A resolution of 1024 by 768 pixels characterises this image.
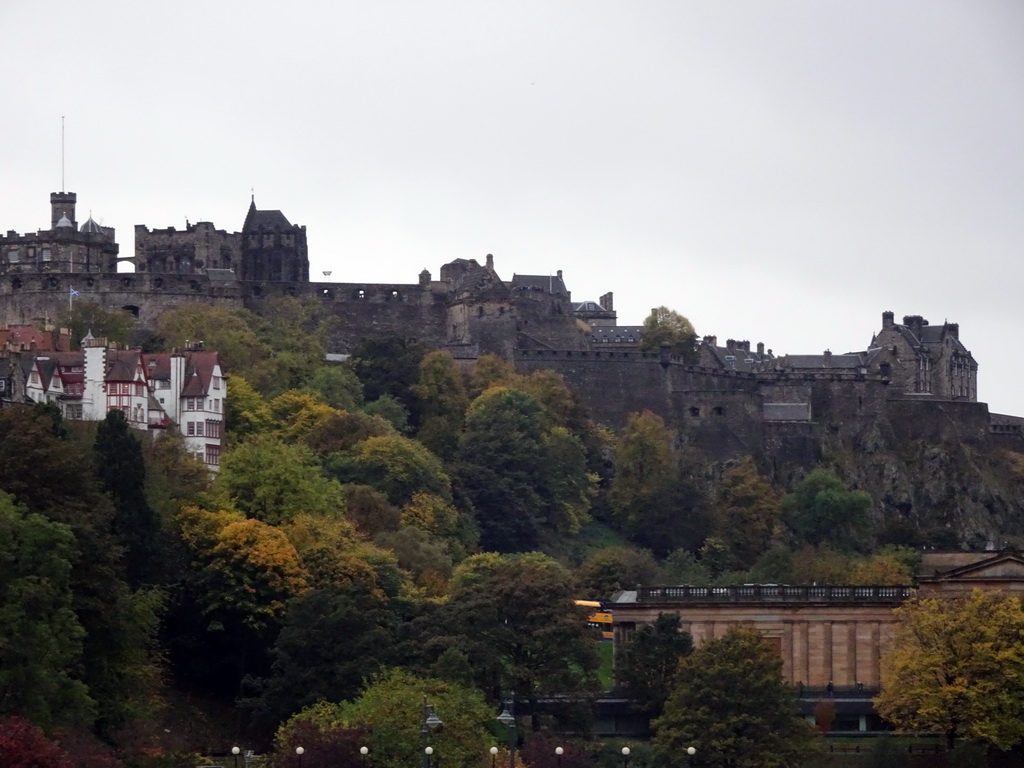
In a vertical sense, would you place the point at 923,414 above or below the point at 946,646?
above

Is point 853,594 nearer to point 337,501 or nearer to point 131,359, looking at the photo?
point 337,501

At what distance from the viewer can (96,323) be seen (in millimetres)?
130375

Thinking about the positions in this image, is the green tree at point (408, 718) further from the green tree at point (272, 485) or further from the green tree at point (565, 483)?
the green tree at point (565, 483)

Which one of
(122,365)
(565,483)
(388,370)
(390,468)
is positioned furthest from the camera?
(388,370)

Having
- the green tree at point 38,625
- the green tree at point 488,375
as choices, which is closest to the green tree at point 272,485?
the green tree at point 38,625

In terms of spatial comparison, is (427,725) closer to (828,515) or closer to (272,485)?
(272,485)

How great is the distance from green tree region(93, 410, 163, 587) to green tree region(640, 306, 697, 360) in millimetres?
63275

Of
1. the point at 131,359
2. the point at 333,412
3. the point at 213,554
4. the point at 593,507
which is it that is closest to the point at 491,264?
the point at 593,507

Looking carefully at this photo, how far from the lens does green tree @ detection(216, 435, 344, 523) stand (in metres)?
103

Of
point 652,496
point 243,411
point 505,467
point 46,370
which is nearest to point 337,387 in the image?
point 505,467

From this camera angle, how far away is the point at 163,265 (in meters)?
149

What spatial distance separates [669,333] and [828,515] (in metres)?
19.1

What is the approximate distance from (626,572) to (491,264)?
40268 mm

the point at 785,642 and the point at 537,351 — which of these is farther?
the point at 537,351
